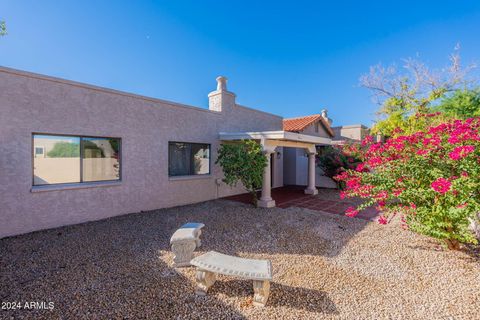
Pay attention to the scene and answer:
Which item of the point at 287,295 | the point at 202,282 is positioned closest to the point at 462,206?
the point at 287,295

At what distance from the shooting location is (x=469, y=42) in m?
12.0

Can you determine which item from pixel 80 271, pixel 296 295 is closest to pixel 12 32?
pixel 80 271

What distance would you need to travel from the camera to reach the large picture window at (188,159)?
9.71 metres

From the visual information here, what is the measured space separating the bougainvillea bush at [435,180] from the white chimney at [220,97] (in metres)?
7.93

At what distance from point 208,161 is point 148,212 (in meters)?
3.79

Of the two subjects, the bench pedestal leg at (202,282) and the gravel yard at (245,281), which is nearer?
the gravel yard at (245,281)

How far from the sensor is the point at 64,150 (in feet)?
22.7

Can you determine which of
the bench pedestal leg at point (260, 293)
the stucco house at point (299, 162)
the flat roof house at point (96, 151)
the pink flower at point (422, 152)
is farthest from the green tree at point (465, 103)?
the bench pedestal leg at point (260, 293)

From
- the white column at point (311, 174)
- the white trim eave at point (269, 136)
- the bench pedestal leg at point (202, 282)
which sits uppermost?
the white trim eave at point (269, 136)

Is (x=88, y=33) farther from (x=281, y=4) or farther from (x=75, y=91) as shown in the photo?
(x=281, y=4)

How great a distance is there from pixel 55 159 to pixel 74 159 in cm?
48

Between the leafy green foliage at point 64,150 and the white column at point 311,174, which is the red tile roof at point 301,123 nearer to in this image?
the white column at point 311,174

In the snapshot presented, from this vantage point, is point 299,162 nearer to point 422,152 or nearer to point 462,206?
point 422,152

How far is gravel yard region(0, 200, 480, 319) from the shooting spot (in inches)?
122
